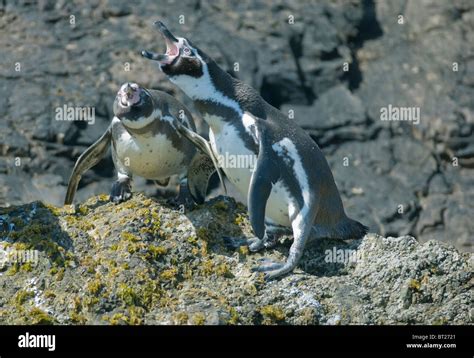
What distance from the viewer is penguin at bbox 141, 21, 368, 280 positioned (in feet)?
23.0

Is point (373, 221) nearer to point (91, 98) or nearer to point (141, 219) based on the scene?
point (91, 98)

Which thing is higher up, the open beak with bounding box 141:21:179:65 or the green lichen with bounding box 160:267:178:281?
the open beak with bounding box 141:21:179:65

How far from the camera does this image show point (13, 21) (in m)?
13.0

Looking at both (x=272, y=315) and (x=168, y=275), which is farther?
(x=168, y=275)

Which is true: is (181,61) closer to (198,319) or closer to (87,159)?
(87,159)

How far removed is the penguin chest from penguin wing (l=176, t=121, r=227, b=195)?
0.35ft

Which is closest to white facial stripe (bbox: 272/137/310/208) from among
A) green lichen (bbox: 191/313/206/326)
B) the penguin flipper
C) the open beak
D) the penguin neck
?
the penguin neck

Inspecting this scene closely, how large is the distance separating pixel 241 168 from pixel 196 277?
709 millimetres

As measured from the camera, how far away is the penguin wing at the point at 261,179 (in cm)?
680

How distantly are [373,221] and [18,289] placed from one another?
6030 millimetres

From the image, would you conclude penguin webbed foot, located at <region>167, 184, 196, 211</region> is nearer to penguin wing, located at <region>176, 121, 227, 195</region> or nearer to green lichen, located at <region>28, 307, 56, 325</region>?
penguin wing, located at <region>176, 121, 227, 195</region>

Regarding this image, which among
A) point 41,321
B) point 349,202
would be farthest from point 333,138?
point 41,321

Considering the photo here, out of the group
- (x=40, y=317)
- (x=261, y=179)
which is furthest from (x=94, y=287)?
(x=261, y=179)

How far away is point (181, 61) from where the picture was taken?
708 centimetres
